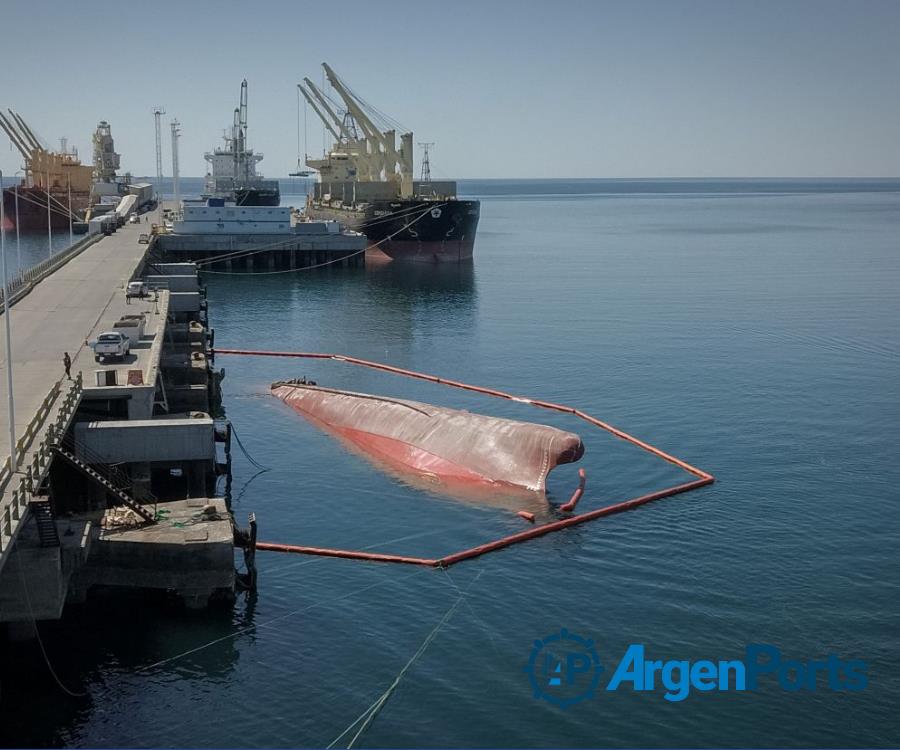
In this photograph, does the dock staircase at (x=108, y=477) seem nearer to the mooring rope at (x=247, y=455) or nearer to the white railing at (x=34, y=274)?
the mooring rope at (x=247, y=455)

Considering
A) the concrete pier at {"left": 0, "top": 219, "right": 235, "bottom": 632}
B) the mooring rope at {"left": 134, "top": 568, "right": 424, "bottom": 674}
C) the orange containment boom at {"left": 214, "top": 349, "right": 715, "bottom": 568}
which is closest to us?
the concrete pier at {"left": 0, "top": 219, "right": 235, "bottom": 632}

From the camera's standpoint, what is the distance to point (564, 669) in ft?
104

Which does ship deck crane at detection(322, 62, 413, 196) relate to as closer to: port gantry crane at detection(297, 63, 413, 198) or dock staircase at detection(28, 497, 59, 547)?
port gantry crane at detection(297, 63, 413, 198)

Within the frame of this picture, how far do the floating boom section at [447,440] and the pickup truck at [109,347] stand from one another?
13.4 m

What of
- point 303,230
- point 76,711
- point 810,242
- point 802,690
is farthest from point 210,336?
point 810,242

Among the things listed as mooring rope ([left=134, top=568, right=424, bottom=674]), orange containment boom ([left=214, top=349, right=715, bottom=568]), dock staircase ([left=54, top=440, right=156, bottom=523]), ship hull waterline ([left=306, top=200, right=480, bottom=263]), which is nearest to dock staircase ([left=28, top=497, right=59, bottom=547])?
dock staircase ([left=54, top=440, right=156, bottom=523])

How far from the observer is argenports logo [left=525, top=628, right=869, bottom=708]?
1206 inches

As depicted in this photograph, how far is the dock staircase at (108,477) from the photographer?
119ft

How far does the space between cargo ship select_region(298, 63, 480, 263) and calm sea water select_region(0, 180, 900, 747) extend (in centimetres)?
6746

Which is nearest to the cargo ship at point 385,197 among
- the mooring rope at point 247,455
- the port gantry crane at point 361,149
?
the port gantry crane at point 361,149

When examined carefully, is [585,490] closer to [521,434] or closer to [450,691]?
[521,434]

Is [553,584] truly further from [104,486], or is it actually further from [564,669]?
[104,486]

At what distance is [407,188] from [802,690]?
447 ft

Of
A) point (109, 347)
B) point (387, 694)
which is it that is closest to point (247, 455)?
point (109, 347)
